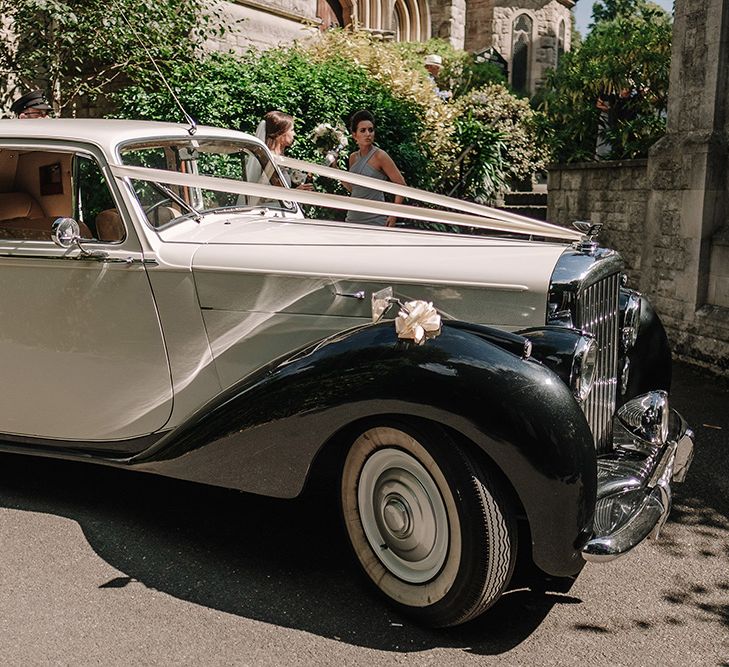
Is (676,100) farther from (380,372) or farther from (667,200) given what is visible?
(380,372)

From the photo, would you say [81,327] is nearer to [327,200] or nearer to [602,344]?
[327,200]

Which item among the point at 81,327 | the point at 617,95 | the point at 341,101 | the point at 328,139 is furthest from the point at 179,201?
the point at 617,95

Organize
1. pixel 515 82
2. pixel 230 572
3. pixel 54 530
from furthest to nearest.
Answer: pixel 515 82, pixel 54 530, pixel 230 572

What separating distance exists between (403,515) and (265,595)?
2.40ft

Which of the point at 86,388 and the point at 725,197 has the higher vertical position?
the point at 725,197

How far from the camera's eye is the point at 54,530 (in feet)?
12.8

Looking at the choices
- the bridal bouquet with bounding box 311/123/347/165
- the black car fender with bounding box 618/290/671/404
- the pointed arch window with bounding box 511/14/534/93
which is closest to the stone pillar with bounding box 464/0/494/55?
the pointed arch window with bounding box 511/14/534/93

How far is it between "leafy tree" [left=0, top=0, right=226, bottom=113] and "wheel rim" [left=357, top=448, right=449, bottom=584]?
7462mm

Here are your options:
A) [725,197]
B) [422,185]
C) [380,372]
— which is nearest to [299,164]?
[380,372]

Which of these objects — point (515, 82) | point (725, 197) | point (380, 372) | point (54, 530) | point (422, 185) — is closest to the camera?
point (380, 372)

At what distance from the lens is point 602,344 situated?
3688mm

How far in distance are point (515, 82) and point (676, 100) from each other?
76.1ft

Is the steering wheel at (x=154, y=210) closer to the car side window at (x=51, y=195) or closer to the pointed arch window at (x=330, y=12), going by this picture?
the car side window at (x=51, y=195)

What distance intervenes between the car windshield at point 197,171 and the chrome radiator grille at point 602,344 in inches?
66.5
